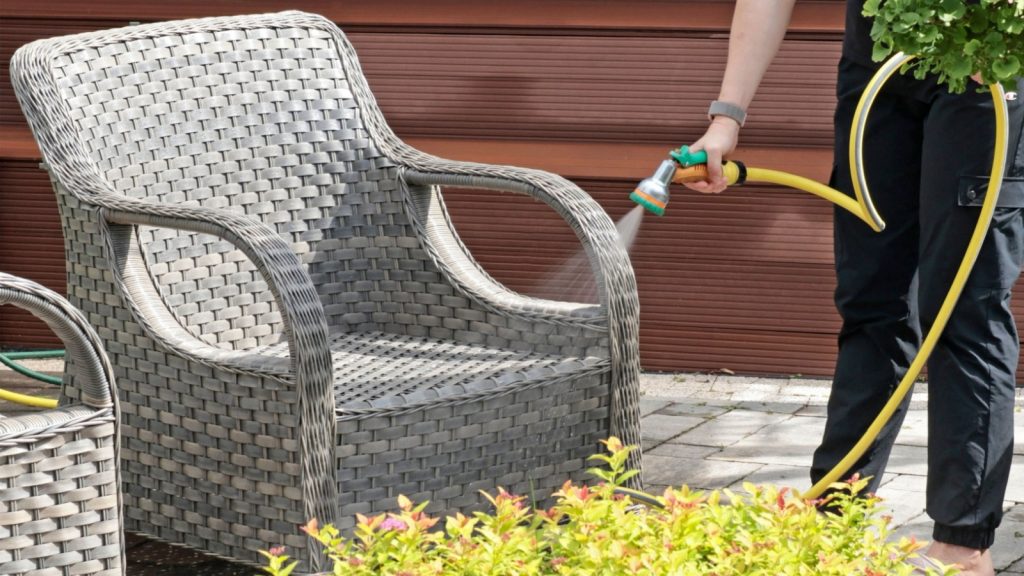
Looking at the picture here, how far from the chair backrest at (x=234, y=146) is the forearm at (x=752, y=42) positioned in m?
0.75

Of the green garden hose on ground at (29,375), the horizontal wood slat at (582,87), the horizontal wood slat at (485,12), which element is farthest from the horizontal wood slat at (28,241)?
the horizontal wood slat at (582,87)

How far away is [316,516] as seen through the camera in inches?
84.3

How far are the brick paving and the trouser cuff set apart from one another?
0.65ft

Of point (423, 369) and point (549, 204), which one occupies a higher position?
point (549, 204)

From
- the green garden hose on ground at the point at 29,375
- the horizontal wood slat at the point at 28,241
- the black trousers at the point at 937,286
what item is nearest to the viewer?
the black trousers at the point at 937,286

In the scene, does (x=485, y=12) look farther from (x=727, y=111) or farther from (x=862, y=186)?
(x=862, y=186)

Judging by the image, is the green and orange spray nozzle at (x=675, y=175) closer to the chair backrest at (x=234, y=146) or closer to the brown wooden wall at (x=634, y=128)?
the chair backrest at (x=234, y=146)

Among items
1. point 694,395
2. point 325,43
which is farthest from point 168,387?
point 694,395

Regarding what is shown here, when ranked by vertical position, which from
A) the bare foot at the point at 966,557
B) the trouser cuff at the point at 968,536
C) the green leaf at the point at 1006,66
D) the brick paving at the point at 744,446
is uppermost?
the green leaf at the point at 1006,66

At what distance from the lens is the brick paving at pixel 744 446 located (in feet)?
8.86

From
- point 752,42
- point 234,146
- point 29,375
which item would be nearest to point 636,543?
point 752,42

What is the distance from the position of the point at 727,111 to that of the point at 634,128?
1.73 meters

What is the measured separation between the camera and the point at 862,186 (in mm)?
2051

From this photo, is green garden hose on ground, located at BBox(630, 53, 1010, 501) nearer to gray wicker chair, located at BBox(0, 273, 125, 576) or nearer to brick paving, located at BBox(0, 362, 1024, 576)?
brick paving, located at BBox(0, 362, 1024, 576)
